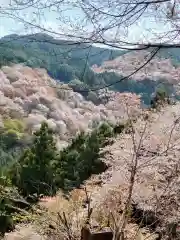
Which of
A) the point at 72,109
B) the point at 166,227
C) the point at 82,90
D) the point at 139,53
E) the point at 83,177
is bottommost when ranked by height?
the point at 72,109

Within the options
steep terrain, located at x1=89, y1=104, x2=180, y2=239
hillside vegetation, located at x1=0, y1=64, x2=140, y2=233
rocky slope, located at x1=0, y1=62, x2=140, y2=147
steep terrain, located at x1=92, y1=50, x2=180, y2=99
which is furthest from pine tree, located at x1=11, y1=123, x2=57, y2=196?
rocky slope, located at x1=0, y1=62, x2=140, y2=147

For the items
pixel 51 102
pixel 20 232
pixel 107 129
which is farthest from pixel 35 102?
pixel 20 232

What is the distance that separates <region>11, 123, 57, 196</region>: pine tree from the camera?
20500 mm

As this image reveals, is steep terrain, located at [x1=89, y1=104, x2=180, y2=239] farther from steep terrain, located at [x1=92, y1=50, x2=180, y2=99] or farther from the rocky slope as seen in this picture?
the rocky slope

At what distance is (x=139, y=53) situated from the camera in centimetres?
314

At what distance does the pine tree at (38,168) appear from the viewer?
67.3 feet

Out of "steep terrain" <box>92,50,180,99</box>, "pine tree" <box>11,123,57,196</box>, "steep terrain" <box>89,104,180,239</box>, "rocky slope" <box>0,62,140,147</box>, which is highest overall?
"steep terrain" <box>92,50,180,99</box>

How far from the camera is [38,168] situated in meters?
21.2

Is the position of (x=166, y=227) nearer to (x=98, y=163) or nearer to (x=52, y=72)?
(x=98, y=163)

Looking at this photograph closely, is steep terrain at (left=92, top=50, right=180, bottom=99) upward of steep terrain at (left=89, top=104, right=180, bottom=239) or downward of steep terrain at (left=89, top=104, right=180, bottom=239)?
upward

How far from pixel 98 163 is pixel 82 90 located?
56.6ft

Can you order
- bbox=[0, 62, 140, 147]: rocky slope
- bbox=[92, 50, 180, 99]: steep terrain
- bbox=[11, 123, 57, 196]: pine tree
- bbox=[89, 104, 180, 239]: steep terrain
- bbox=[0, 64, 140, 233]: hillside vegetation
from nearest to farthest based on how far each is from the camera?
bbox=[92, 50, 180, 99]: steep terrain < bbox=[89, 104, 180, 239]: steep terrain < bbox=[0, 64, 140, 233]: hillside vegetation < bbox=[11, 123, 57, 196]: pine tree < bbox=[0, 62, 140, 147]: rocky slope

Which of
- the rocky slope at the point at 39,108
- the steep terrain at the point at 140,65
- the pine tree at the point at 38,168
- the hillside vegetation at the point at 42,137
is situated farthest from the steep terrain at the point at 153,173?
the rocky slope at the point at 39,108

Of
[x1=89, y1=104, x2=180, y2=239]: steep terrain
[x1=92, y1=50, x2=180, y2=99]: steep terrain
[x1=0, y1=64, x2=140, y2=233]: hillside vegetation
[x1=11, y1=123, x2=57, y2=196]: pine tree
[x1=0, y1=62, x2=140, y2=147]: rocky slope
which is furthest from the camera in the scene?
[x1=0, y1=62, x2=140, y2=147]: rocky slope
